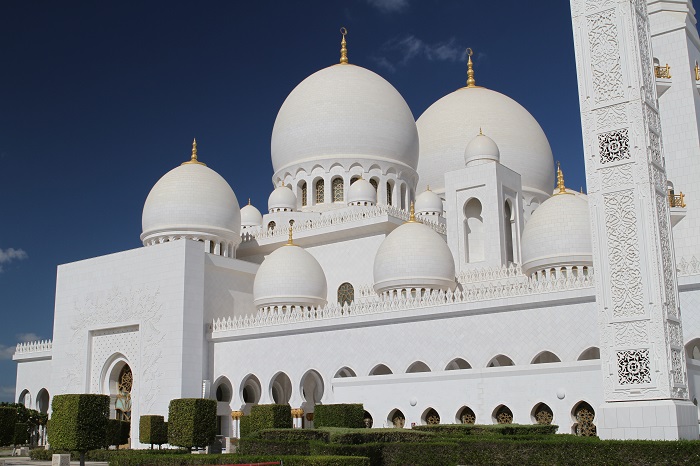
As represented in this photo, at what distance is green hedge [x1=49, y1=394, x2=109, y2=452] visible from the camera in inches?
596

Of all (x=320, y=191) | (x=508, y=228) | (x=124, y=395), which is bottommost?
(x=124, y=395)

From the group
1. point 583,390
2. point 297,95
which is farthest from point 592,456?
point 297,95

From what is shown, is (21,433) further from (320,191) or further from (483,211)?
(483,211)

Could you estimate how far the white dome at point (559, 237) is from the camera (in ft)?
72.5

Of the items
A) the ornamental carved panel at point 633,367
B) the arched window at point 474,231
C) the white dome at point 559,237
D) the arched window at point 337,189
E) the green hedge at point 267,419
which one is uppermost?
the arched window at point 337,189

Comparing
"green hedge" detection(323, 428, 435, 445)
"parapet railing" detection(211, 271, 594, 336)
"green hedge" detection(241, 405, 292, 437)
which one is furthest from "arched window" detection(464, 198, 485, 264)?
"green hedge" detection(323, 428, 435, 445)

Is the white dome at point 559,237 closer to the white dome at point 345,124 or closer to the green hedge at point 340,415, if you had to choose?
the green hedge at point 340,415

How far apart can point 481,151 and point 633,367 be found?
17225 mm

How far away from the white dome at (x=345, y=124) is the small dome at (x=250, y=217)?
220cm

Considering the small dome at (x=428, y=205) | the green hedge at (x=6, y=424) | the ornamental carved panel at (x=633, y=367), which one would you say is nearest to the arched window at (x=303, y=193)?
the small dome at (x=428, y=205)

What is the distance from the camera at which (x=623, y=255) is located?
37.8 ft

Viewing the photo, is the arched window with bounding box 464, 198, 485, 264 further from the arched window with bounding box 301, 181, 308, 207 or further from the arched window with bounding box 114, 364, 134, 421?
the arched window with bounding box 114, 364, 134, 421

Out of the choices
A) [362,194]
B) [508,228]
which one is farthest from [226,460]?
[508,228]

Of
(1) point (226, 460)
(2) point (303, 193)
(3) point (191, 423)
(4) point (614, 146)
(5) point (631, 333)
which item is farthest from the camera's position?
(2) point (303, 193)
